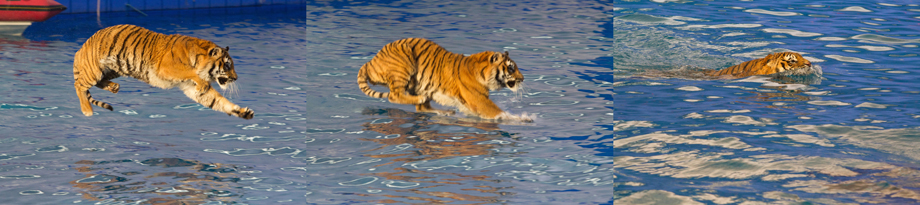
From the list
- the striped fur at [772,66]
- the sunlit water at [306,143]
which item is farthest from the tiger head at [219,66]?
the striped fur at [772,66]

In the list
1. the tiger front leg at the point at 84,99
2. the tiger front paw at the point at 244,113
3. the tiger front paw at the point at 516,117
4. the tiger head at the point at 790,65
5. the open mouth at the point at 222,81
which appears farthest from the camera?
the tiger head at the point at 790,65

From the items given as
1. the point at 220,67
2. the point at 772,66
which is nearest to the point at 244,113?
the point at 220,67

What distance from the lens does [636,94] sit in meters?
7.15

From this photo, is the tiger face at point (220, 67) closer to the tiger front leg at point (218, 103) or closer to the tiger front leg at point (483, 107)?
the tiger front leg at point (218, 103)

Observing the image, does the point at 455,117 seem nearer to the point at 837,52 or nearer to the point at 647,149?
the point at 647,149

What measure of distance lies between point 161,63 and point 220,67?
364 mm

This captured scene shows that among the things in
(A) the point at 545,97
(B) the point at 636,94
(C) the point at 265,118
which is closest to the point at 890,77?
(B) the point at 636,94

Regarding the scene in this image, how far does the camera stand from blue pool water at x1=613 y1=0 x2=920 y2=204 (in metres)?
4.41

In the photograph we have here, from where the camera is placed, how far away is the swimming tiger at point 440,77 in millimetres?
5527

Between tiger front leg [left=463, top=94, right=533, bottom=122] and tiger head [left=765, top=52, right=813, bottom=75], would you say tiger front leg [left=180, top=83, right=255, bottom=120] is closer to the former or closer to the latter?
tiger front leg [left=463, top=94, right=533, bottom=122]

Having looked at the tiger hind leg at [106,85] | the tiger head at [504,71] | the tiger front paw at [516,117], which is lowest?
the tiger front paw at [516,117]

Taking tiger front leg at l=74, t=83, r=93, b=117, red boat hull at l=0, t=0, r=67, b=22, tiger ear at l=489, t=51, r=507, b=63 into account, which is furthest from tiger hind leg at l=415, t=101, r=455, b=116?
red boat hull at l=0, t=0, r=67, b=22

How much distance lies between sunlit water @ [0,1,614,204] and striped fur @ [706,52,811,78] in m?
1.51

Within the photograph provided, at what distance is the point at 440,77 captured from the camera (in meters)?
5.77
